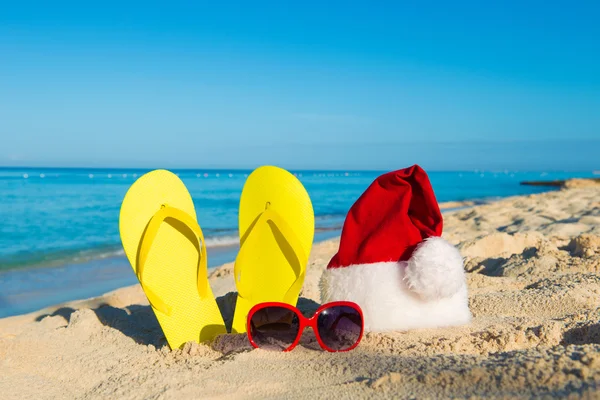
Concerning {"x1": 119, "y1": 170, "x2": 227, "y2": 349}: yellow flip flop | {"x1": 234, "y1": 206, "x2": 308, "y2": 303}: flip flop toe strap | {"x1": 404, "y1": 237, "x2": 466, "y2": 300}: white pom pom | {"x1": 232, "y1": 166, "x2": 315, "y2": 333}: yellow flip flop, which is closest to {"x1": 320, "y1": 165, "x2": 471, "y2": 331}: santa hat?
{"x1": 404, "y1": 237, "x2": 466, "y2": 300}: white pom pom

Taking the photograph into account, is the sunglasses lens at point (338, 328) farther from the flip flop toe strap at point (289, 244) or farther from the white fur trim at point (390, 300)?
the flip flop toe strap at point (289, 244)

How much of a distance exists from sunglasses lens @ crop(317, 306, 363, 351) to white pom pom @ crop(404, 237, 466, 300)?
292 mm

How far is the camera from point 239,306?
249cm

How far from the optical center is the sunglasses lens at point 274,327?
2072 millimetres

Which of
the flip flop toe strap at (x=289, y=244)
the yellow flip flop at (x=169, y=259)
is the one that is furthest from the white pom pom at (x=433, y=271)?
the yellow flip flop at (x=169, y=259)

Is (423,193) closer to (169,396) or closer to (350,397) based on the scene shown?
(350,397)

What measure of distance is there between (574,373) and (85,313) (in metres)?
2.65

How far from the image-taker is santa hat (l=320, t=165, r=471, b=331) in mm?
2107

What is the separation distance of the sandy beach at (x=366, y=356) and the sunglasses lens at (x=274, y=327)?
66 millimetres

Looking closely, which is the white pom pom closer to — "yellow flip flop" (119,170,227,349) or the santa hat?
the santa hat

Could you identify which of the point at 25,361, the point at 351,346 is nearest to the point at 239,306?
the point at 351,346

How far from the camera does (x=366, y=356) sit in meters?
1.88

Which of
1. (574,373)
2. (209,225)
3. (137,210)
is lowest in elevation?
(209,225)

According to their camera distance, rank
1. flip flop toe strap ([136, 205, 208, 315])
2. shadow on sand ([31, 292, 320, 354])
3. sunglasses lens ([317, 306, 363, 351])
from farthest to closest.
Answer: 1. flip flop toe strap ([136, 205, 208, 315])
2. shadow on sand ([31, 292, 320, 354])
3. sunglasses lens ([317, 306, 363, 351])
